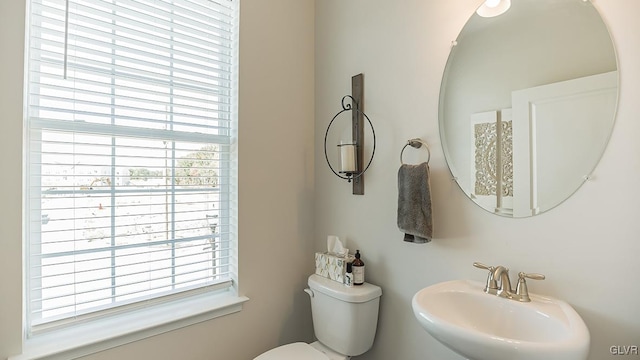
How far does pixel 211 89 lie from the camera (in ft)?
5.52

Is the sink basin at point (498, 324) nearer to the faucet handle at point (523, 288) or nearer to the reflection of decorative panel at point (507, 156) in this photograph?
the faucet handle at point (523, 288)

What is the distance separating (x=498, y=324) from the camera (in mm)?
1124

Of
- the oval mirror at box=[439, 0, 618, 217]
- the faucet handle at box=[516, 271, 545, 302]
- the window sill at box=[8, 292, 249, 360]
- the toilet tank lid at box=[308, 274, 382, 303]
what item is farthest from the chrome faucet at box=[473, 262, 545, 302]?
the window sill at box=[8, 292, 249, 360]

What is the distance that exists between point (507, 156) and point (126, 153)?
1610 mm

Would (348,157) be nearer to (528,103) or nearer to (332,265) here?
(332,265)

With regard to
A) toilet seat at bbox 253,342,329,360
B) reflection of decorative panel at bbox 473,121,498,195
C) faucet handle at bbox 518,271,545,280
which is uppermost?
reflection of decorative panel at bbox 473,121,498,195

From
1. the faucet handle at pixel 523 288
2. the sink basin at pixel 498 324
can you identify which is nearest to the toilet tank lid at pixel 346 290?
the sink basin at pixel 498 324

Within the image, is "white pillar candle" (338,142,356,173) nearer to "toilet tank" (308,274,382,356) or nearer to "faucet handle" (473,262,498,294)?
"toilet tank" (308,274,382,356)

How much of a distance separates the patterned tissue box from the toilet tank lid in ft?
0.10

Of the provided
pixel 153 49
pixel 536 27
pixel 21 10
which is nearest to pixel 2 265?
pixel 21 10

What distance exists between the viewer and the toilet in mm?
1524

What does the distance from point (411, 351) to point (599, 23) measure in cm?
149

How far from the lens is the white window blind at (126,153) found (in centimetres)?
126

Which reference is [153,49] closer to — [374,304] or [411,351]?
[374,304]
